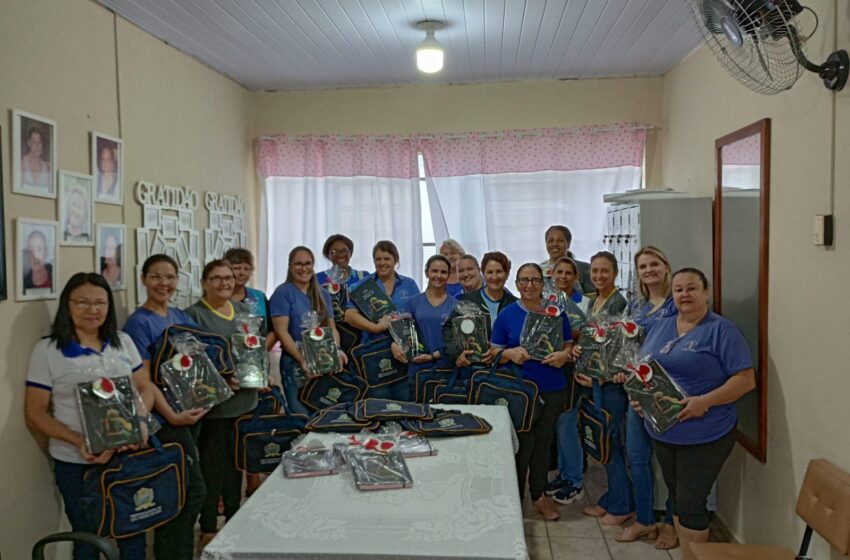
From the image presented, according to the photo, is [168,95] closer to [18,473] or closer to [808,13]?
[18,473]

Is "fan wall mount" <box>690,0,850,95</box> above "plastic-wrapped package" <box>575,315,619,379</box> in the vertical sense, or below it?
above

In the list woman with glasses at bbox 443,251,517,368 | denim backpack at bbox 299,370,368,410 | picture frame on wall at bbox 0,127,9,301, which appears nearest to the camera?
picture frame on wall at bbox 0,127,9,301

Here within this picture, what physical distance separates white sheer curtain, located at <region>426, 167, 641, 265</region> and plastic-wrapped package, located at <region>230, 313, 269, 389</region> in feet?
7.58

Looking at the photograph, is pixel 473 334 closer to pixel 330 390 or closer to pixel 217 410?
pixel 330 390

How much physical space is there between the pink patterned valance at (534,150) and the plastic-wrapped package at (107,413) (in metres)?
3.28

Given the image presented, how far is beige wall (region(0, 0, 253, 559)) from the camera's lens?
265cm

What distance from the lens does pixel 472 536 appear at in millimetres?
1873

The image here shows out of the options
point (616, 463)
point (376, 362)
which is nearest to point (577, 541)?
point (616, 463)

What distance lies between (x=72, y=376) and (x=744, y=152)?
322 centimetres

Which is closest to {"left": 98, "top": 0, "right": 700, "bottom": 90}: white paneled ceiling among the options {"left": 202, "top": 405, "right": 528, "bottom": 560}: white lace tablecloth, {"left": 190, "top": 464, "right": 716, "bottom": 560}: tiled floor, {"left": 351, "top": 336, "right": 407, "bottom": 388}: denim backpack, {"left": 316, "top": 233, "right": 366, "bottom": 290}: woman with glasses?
{"left": 316, "top": 233, "right": 366, "bottom": 290}: woman with glasses

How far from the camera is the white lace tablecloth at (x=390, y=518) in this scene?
1.80 meters

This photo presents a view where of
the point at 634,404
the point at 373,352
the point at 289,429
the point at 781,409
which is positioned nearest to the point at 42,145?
the point at 289,429

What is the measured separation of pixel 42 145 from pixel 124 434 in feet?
4.15

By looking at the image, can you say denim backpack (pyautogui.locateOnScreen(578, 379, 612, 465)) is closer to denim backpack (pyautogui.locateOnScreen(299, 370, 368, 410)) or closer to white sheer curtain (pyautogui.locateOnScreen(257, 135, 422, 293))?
denim backpack (pyautogui.locateOnScreen(299, 370, 368, 410))
